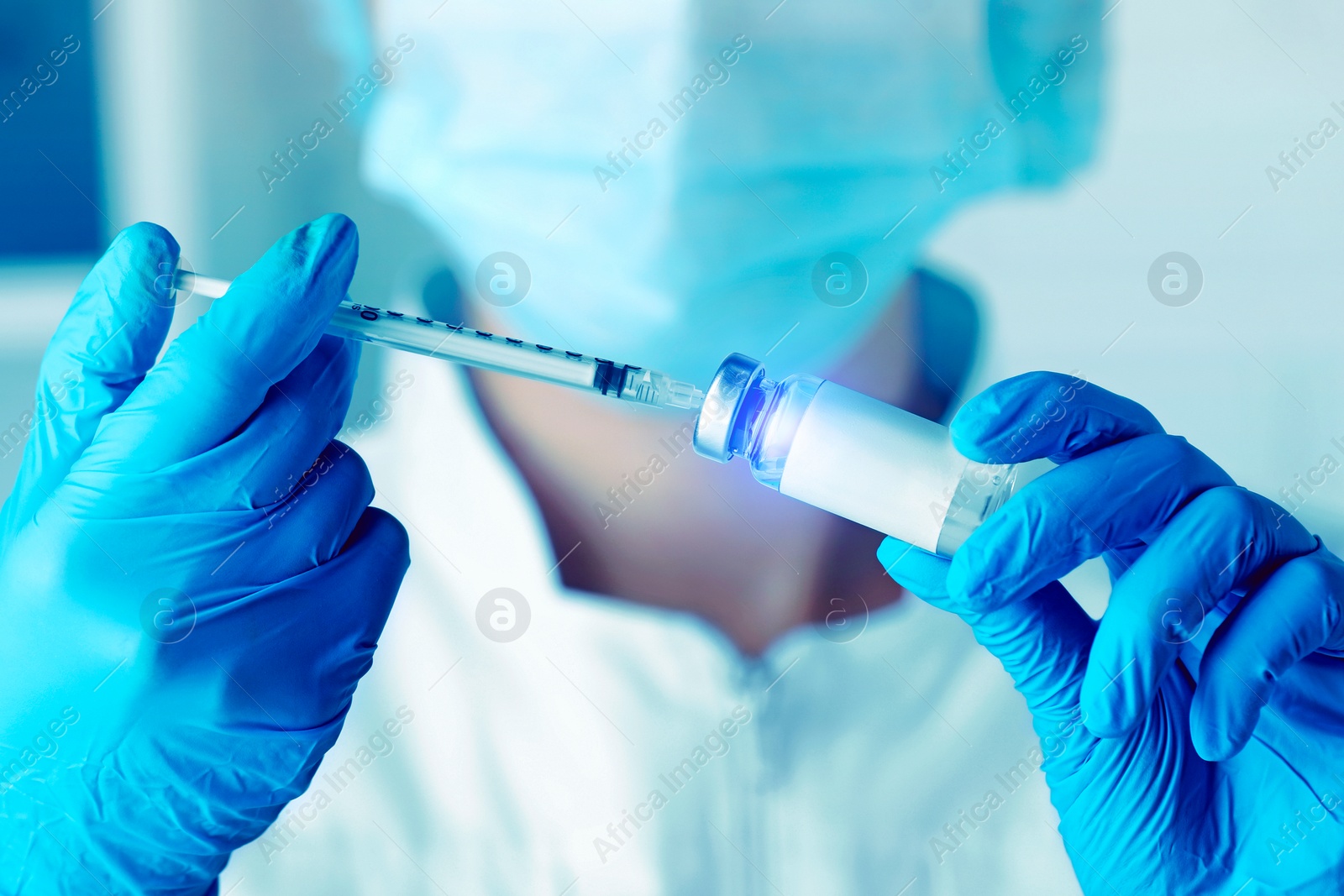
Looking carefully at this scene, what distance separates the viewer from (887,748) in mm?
1375

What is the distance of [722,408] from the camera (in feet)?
2.62

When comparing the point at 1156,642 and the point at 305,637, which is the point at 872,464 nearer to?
the point at 1156,642

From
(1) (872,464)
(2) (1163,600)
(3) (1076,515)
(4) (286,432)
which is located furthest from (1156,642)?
(4) (286,432)

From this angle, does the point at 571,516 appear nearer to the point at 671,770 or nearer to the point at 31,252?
the point at 671,770

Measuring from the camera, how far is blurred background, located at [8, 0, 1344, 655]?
4.04 feet

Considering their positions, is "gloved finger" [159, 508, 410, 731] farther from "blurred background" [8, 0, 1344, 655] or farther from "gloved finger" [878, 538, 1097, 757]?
"gloved finger" [878, 538, 1097, 757]

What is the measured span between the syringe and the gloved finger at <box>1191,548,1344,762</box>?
61 cm

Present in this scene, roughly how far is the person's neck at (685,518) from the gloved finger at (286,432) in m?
0.35

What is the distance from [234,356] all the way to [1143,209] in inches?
50.8

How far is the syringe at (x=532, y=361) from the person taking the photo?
2.95 ft

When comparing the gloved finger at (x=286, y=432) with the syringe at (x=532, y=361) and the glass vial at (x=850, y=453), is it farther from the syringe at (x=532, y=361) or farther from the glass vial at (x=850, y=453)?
the glass vial at (x=850, y=453)

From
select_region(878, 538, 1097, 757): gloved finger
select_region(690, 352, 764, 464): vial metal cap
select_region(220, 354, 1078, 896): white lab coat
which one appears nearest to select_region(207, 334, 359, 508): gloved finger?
select_region(220, 354, 1078, 896): white lab coat

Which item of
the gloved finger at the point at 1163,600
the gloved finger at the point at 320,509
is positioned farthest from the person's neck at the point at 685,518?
the gloved finger at the point at 1163,600

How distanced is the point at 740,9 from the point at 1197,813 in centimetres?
123
